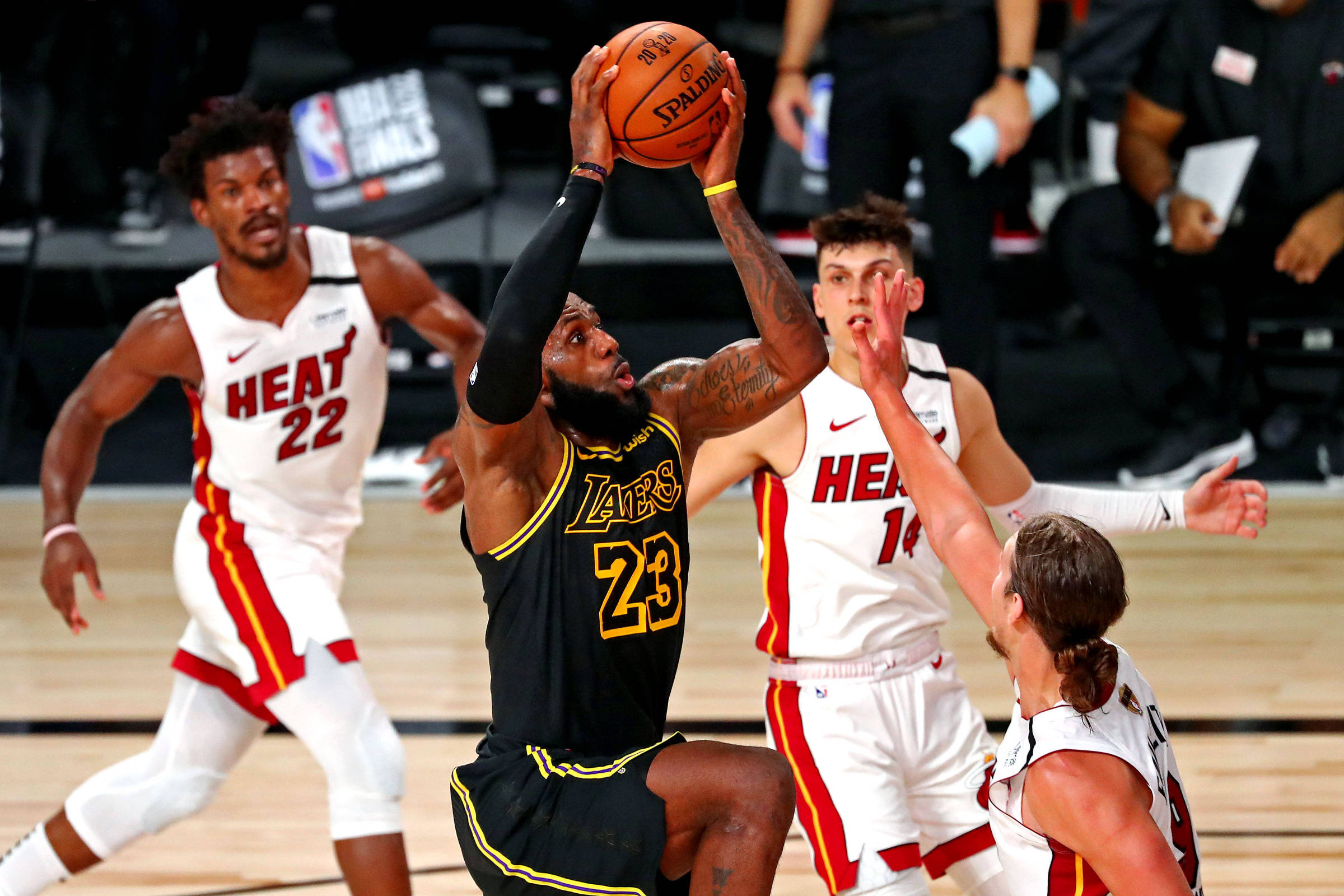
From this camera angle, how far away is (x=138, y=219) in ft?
31.7

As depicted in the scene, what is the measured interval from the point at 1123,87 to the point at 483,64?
13.9 feet

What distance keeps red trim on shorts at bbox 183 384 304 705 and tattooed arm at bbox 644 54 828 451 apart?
1.17 meters

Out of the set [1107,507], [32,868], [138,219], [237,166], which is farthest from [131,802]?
[138,219]

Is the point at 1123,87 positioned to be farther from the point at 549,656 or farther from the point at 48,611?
the point at 549,656

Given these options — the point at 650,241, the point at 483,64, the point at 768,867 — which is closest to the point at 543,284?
the point at 768,867

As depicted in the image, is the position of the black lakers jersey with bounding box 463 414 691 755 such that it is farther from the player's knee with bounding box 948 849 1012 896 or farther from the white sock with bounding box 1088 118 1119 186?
the white sock with bounding box 1088 118 1119 186

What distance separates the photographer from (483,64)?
36.5 feet

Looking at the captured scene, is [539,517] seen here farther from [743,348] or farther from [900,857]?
[900,857]

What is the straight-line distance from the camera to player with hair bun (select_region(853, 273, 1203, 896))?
2547 mm

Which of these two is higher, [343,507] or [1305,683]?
[343,507]

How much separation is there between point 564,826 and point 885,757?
0.93 metres

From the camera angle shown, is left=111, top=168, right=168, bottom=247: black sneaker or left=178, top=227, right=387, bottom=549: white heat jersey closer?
left=178, top=227, right=387, bottom=549: white heat jersey

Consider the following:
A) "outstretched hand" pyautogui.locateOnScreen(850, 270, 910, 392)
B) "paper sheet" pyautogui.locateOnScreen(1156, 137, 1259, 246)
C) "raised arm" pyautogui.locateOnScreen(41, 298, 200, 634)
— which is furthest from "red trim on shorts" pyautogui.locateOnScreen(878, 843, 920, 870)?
"paper sheet" pyautogui.locateOnScreen(1156, 137, 1259, 246)

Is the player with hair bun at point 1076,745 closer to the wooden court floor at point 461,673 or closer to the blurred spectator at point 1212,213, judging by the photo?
the wooden court floor at point 461,673
